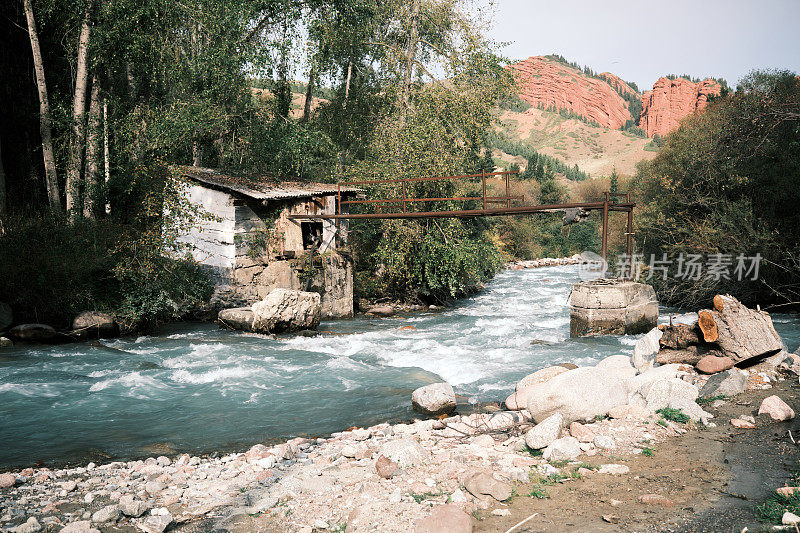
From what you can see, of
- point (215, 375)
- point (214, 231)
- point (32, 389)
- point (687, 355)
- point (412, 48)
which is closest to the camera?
point (687, 355)

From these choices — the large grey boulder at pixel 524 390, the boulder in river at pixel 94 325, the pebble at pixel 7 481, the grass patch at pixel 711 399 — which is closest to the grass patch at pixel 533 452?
the large grey boulder at pixel 524 390

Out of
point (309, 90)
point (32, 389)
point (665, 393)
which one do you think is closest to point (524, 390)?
point (665, 393)

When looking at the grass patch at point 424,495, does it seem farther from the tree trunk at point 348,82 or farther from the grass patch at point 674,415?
the tree trunk at point 348,82

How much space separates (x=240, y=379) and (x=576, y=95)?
6294 inches

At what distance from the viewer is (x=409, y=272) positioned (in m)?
20.4

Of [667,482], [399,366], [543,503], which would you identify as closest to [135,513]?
[543,503]

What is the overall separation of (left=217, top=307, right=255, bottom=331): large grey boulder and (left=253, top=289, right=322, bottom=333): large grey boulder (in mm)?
178

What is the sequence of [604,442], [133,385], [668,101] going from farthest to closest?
1. [668,101]
2. [133,385]
3. [604,442]

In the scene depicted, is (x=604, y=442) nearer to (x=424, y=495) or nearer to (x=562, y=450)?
(x=562, y=450)

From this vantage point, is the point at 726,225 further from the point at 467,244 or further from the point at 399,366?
the point at 399,366

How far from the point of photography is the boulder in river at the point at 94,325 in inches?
502

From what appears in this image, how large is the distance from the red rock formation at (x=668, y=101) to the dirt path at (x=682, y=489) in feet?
472

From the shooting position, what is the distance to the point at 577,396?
7031 millimetres

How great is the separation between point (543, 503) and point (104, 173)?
56.4 ft
